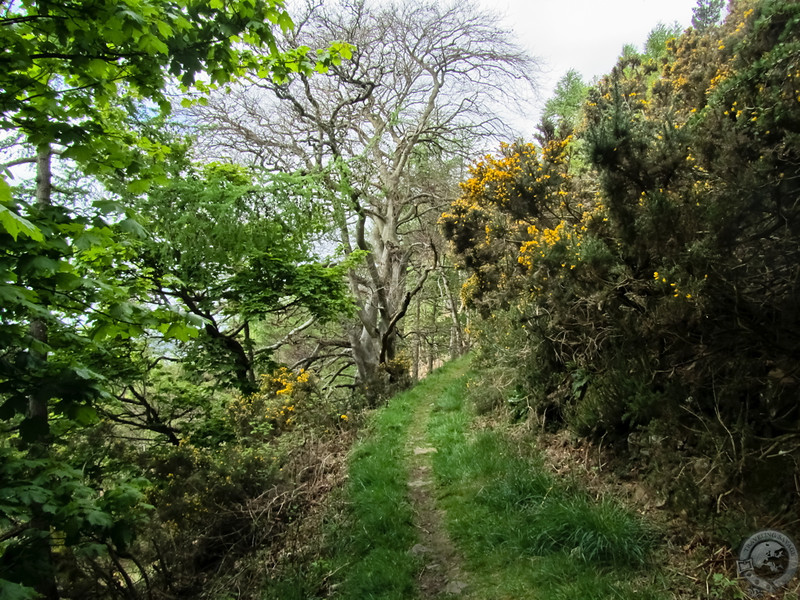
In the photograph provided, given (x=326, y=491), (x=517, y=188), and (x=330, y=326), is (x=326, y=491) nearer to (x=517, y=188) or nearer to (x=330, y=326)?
(x=517, y=188)

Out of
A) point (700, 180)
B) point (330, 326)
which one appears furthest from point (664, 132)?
point (330, 326)

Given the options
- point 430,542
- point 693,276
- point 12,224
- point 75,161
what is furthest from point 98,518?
point 693,276

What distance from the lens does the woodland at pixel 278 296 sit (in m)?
2.48

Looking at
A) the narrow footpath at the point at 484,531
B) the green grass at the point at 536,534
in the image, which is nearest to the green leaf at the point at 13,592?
the narrow footpath at the point at 484,531

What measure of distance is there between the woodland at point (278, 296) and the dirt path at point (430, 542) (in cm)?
85

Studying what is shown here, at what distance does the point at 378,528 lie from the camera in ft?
15.4

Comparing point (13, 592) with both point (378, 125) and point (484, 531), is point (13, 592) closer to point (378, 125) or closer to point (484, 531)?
point (484, 531)

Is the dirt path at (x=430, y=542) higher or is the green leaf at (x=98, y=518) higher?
the green leaf at (x=98, y=518)

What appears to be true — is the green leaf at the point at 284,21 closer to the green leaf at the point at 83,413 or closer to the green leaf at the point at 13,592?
the green leaf at the point at 83,413

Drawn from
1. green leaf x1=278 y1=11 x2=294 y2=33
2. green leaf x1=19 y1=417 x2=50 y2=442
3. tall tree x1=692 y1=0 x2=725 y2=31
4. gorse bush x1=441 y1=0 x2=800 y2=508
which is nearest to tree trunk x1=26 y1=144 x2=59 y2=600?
green leaf x1=19 y1=417 x2=50 y2=442

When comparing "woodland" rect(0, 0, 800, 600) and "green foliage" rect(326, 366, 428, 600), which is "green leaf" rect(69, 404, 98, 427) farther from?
"green foliage" rect(326, 366, 428, 600)

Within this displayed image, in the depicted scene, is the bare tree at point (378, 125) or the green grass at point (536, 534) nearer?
the green grass at point (536, 534)

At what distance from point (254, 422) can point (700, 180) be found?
6584mm

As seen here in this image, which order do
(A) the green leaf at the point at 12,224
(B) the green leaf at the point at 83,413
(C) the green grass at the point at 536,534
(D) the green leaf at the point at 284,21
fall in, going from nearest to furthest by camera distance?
(A) the green leaf at the point at 12,224 → (B) the green leaf at the point at 83,413 → (D) the green leaf at the point at 284,21 → (C) the green grass at the point at 536,534
